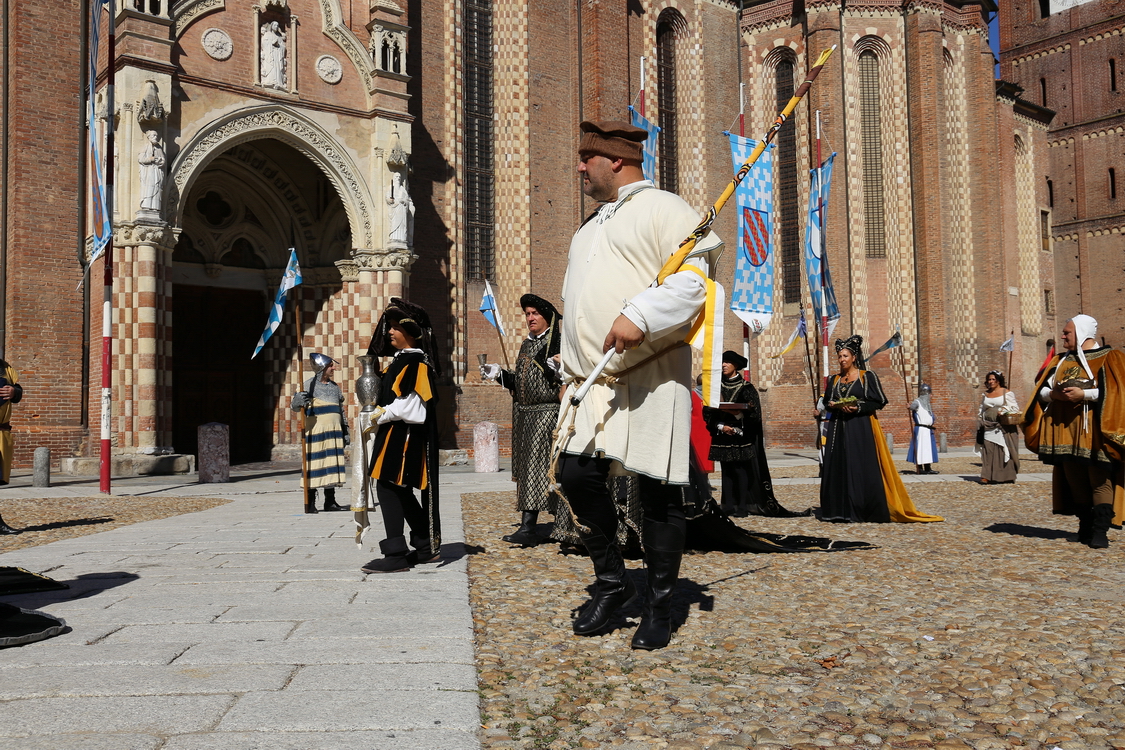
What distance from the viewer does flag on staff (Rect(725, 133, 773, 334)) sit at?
49.8 feet

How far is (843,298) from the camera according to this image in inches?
1070

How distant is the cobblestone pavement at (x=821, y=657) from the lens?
2.87 meters

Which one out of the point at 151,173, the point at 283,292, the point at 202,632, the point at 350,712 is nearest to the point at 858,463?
the point at 202,632

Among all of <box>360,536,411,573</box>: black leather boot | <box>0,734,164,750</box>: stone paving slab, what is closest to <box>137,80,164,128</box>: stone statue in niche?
<box>360,536,411,573</box>: black leather boot

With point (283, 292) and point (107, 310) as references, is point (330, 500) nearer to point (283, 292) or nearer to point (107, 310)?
point (283, 292)

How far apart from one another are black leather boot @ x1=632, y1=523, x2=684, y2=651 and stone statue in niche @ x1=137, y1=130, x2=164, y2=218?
15058 millimetres

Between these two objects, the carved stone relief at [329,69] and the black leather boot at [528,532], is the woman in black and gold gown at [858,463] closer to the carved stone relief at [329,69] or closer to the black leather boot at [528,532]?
the black leather boot at [528,532]

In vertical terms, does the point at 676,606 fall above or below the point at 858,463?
below

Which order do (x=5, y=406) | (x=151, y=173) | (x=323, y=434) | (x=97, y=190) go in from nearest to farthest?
1. (x=5, y=406)
2. (x=323, y=434)
3. (x=97, y=190)
4. (x=151, y=173)

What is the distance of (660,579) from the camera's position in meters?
3.94

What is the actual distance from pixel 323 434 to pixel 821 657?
829 cm

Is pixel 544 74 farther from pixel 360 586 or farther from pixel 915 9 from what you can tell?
pixel 360 586

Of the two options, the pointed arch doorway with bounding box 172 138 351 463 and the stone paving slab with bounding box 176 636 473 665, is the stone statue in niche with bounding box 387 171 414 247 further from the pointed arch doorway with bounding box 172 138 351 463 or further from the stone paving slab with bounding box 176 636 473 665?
the stone paving slab with bounding box 176 636 473 665

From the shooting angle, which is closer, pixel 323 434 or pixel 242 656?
pixel 242 656
